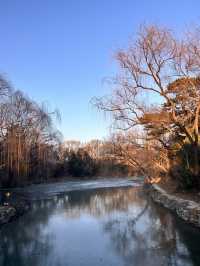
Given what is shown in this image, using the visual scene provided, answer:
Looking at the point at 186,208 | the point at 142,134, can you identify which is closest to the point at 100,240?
the point at 186,208

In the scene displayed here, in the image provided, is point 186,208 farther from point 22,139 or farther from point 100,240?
point 22,139

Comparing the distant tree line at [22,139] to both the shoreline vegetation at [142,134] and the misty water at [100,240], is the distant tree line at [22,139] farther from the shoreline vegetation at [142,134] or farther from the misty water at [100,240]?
the misty water at [100,240]

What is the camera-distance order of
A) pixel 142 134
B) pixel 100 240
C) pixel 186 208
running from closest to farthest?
pixel 100 240 → pixel 186 208 → pixel 142 134

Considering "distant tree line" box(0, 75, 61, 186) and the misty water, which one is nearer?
the misty water

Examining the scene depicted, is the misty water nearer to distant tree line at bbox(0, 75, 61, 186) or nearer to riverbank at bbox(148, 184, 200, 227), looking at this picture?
riverbank at bbox(148, 184, 200, 227)

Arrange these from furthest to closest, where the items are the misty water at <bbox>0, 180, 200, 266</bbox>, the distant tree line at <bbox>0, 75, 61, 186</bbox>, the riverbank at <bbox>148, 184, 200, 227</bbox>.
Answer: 1. the distant tree line at <bbox>0, 75, 61, 186</bbox>
2. the riverbank at <bbox>148, 184, 200, 227</bbox>
3. the misty water at <bbox>0, 180, 200, 266</bbox>

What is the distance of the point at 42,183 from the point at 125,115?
19331 millimetres

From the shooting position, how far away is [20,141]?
2234 cm

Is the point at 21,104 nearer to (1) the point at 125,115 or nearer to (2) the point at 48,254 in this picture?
(1) the point at 125,115

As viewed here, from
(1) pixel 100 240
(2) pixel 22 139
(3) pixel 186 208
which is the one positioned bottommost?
(1) pixel 100 240

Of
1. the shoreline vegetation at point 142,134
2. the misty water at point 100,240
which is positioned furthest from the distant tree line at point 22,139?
the misty water at point 100,240

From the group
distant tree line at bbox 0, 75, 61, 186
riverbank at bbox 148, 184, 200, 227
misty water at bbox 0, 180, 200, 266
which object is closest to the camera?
misty water at bbox 0, 180, 200, 266

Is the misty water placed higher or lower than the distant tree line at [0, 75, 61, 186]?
lower

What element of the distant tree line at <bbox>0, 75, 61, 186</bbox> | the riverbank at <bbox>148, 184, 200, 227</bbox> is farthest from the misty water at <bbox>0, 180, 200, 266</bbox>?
the distant tree line at <bbox>0, 75, 61, 186</bbox>
